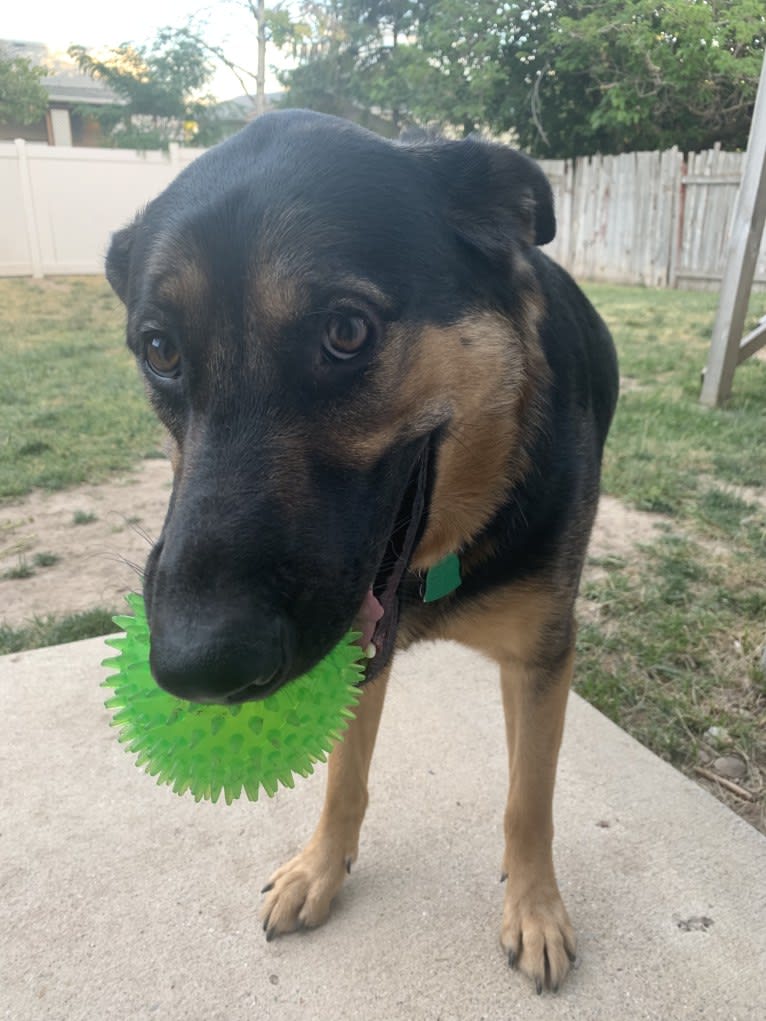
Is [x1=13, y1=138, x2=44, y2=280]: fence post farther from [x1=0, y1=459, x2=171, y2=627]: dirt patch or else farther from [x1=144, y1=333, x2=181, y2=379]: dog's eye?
[x1=144, y1=333, x2=181, y2=379]: dog's eye

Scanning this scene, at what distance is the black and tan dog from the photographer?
1.44 metres

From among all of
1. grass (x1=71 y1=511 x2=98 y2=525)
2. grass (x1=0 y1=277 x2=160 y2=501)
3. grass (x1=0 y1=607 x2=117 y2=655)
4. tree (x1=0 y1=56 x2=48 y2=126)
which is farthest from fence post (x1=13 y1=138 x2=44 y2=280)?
grass (x1=0 y1=607 x2=117 y2=655)

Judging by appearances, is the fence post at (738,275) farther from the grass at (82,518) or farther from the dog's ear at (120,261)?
the dog's ear at (120,261)

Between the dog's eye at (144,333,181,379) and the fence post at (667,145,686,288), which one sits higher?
the dog's eye at (144,333,181,379)

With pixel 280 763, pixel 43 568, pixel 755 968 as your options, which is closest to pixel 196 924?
pixel 280 763

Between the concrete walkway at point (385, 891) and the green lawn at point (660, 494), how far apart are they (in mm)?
443

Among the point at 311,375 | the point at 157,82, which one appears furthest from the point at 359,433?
the point at 157,82

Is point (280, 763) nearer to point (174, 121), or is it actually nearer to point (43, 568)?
point (43, 568)

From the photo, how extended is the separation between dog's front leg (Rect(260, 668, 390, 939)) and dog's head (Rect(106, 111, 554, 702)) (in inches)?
26.3

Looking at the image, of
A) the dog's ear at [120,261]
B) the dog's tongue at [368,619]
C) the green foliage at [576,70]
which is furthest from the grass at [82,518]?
the green foliage at [576,70]

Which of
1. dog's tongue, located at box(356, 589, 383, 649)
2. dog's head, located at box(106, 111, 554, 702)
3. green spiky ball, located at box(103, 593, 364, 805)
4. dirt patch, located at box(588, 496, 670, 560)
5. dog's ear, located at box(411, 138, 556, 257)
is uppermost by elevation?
dog's ear, located at box(411, 138, 556, 257)

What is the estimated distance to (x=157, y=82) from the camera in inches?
1070

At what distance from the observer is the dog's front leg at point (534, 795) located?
2.15m

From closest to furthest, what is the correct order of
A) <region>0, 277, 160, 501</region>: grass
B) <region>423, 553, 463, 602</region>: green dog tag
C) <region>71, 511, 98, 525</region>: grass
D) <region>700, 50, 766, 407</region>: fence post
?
<region>423, 553, 463, 602</region>: green dog tag
<region>71, 511, 98, 525</region>: grass
<region>0, 277, 160, 501</region>: grass
<region>700, 50, 766, 407</region>: fence post
